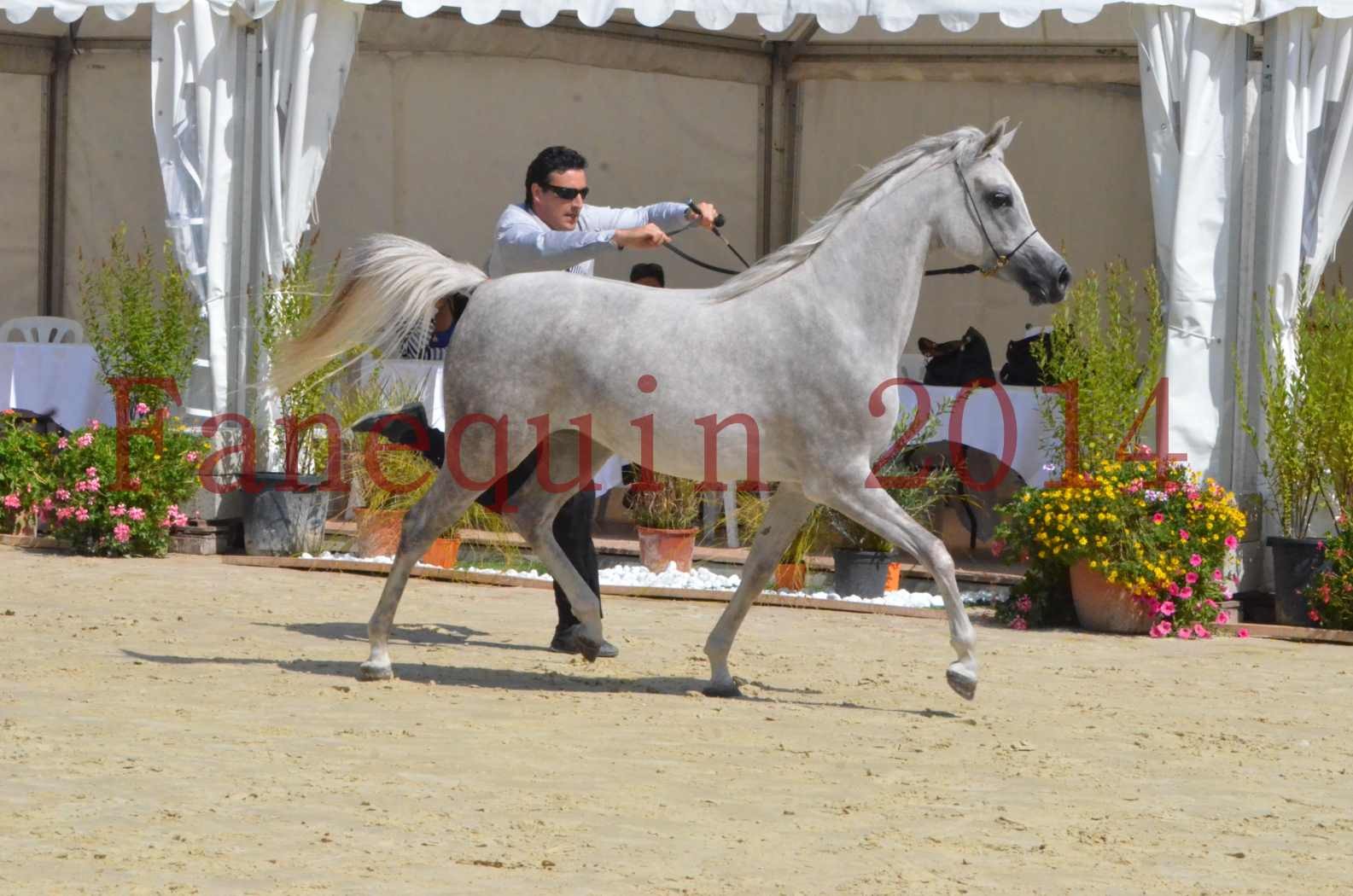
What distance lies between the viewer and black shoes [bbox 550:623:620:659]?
6332mm

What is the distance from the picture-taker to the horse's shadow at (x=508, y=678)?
5.82 m

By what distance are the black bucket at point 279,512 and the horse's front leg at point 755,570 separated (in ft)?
12.7

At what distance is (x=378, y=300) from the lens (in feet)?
19.9

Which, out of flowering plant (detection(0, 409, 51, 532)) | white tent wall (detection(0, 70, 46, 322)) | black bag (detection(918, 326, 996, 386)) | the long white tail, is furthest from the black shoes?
white tent wall (detection(0, 70, 46, 322))

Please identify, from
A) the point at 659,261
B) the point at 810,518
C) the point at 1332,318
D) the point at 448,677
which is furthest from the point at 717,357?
the point at 659,261

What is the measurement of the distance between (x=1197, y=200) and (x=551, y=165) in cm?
327

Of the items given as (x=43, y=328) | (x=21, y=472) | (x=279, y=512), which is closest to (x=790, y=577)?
(x=279, y=512)

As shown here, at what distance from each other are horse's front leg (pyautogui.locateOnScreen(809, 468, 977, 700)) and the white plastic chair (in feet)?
23.7

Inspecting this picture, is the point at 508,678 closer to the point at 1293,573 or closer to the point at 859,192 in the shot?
the point at 859,192

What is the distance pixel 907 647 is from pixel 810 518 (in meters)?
1.38

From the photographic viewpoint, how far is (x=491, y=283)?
5980 millimetres

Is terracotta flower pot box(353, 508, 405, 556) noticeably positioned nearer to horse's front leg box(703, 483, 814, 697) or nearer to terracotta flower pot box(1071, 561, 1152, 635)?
terracotta flower pot box(1071, 561, 1152, 635)

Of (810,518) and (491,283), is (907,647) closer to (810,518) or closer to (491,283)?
(810,518)

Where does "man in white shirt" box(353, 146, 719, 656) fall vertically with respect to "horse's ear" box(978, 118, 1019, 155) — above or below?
below
